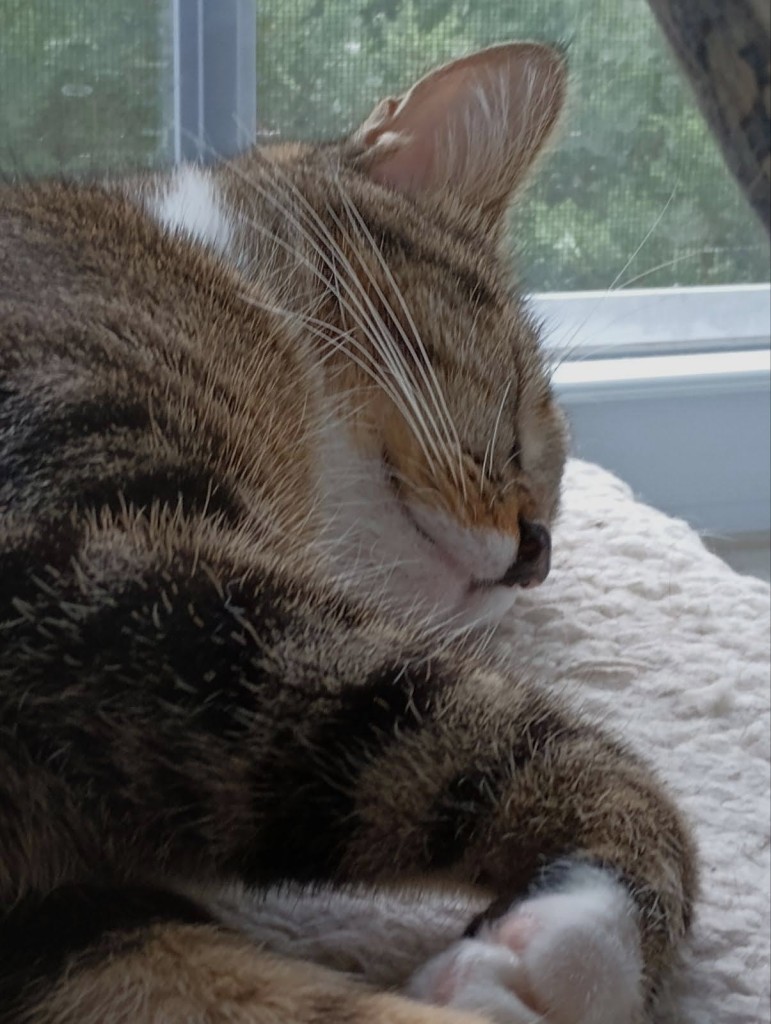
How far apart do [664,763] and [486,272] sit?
0.47m

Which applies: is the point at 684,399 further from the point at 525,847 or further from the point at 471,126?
the point at 525,847

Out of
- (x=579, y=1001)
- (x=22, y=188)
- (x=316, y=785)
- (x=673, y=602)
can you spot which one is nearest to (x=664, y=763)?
(x=673, y=602)

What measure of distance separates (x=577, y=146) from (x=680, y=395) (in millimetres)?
395

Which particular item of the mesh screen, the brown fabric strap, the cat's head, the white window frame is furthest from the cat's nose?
the white window frame

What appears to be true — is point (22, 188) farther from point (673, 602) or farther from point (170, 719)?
point (673, 602)

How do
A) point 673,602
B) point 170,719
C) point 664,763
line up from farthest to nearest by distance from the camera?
point 673,602 → point 664,763 → point 170,719

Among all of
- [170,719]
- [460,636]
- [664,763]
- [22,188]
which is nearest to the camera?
[170,719]

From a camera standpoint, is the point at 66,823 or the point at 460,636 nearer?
the point at 66,823

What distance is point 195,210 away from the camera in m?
0.96

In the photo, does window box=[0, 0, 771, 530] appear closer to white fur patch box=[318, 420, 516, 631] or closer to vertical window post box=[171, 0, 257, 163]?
vertical window post box=[171, 0, 257, 163]

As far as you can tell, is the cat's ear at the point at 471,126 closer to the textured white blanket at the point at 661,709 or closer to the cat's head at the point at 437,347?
the cat's head at the point at 437,347

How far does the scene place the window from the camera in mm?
1280

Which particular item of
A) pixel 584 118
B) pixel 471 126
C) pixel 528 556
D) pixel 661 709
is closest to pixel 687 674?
pixel 661 709

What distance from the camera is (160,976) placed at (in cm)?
54
